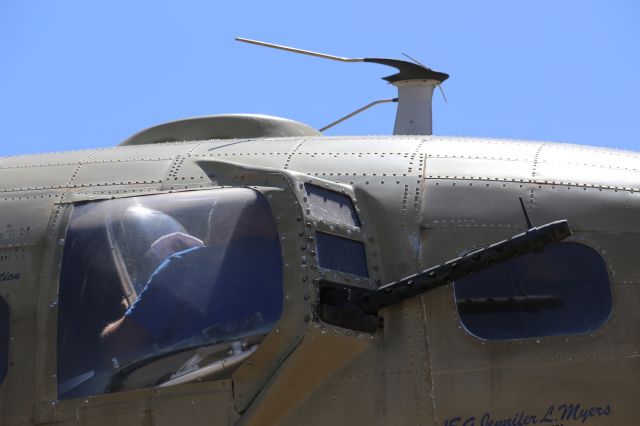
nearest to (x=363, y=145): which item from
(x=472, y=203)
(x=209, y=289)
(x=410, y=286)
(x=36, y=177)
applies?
(x=472, y=203)

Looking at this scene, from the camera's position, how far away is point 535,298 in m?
7.62

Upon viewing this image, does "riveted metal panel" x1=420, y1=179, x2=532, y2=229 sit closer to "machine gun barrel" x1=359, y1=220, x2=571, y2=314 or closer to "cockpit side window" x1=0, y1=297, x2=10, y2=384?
"machine gun barrel" x1=359, y1=220, x2=571, y2=314

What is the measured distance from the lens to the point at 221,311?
296 inches

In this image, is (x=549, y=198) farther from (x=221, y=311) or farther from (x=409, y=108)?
(x=409, y=108)

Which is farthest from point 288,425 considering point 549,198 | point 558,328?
point 549,198

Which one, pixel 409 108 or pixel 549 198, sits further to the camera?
pixel 409 108

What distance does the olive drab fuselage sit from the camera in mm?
7352

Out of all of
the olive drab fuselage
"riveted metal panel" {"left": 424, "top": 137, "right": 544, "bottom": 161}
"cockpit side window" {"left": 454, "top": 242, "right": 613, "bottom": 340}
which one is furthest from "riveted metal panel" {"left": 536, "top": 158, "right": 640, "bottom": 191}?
"cockpit side window" {"left": 454, "top": 242, "right": 613, "bottom": 340}

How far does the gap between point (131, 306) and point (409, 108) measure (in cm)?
831

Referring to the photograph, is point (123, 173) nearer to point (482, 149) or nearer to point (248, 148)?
point (248, 148)

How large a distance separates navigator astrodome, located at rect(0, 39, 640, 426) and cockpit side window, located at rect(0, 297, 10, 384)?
1 cm

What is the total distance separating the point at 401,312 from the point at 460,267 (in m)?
0.53

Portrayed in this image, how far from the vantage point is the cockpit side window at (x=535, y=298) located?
24.8 feet

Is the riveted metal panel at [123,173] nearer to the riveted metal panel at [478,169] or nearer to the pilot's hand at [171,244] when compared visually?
the pilot's hand at [171,244]
